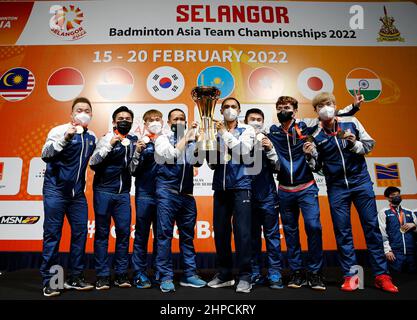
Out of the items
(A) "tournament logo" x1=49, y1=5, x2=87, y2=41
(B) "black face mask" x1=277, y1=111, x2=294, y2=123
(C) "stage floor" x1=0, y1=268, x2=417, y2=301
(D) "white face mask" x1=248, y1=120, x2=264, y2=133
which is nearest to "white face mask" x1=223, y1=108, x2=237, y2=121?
(D) "white face mask" x1=248, y1=120, x2=264, y2=133

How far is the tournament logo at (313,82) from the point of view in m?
4.56

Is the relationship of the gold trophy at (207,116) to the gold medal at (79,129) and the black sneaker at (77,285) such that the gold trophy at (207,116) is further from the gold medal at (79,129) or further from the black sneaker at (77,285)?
the black sneaker at (77,285)

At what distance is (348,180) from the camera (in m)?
2.75

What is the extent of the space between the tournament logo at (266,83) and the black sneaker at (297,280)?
2589 mm

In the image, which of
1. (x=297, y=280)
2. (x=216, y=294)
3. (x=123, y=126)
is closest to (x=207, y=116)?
(x=123, y=126)

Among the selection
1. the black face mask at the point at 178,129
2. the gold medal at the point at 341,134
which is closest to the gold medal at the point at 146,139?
the black face mask at the point at 178,129

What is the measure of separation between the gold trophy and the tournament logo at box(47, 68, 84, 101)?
2.44 metres

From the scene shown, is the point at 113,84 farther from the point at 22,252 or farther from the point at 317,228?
the point at 317,228

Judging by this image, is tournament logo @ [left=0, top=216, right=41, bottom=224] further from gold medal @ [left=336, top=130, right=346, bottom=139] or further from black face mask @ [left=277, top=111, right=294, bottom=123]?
gold medal @ [left=336, top=130, right=346, bottom=139]

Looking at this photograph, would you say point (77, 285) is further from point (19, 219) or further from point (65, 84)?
point (65, 84)

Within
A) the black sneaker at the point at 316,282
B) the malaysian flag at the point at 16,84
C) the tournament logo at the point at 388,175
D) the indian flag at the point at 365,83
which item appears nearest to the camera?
the black sneaker at the point at 316,282

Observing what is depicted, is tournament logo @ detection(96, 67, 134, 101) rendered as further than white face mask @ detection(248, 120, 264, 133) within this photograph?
Yes

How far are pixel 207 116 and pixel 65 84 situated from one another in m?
2.76

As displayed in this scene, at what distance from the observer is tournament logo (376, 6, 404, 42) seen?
4715 millimetres
